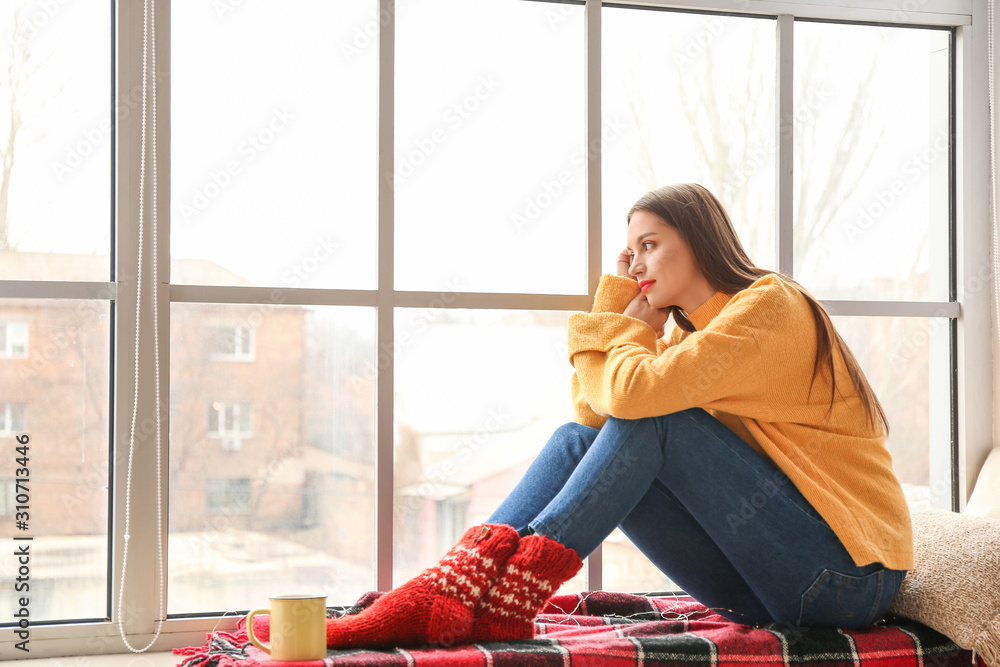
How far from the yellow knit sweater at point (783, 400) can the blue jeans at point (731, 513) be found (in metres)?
0.03

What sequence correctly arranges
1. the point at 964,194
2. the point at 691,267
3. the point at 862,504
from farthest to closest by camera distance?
the point at 964,194 < the point at 691,267 < the point at 862,504

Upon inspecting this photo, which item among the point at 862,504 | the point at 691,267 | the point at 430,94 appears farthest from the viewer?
the point at 430,94

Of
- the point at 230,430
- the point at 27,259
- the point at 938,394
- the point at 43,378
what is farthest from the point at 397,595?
the point at 938,394

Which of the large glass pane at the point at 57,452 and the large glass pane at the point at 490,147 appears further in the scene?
the large glass pane at the point at 490,147

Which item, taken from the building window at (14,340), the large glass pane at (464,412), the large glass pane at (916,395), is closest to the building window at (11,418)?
the building window at (14,340)

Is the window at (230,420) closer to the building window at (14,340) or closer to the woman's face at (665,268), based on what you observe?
the building window at (14,340)

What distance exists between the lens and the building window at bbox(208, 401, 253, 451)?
1875 mm

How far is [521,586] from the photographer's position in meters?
1.40

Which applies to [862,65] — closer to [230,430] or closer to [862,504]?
[862,504]

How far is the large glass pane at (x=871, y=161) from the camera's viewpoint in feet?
7.12

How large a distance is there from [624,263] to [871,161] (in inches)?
32.1

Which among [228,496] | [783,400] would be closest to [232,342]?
[228,496]

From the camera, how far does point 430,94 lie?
1998mm

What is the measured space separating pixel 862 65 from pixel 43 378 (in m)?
2.07
